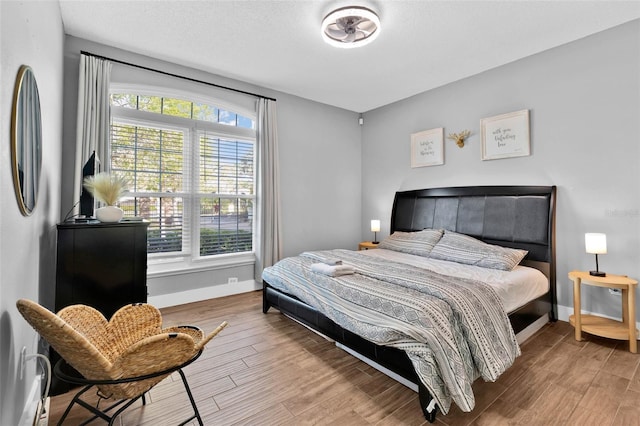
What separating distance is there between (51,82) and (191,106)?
1691 mm

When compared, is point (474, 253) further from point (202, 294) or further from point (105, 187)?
A: point (105, 187)

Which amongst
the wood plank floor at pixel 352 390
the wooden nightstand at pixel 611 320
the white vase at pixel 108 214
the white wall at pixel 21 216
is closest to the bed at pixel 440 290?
the wood plank floor at pixel 352 390

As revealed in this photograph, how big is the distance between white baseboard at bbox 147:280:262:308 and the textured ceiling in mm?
2821

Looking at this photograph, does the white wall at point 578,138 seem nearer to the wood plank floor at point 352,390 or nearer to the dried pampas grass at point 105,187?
the wood plank floor at point 352,390

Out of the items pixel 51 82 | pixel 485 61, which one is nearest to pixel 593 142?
pixel 485 61

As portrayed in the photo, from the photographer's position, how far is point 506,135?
362 centimetres

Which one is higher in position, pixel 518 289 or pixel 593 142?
pixel 593 142

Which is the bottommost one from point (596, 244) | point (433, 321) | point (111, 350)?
point (111, 350)

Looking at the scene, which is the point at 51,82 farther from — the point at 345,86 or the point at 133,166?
the point at 345,86

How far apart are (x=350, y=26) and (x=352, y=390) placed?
2.97m

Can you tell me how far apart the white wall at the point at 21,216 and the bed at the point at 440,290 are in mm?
1785

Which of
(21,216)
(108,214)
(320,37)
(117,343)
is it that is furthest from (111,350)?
(320,37)

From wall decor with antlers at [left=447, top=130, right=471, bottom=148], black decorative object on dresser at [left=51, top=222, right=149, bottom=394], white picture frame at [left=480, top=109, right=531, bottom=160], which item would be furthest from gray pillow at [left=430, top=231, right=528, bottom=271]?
black decorative object on dresser at [left=51, top=222, right=149, bottom=394]

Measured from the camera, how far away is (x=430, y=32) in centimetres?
295
